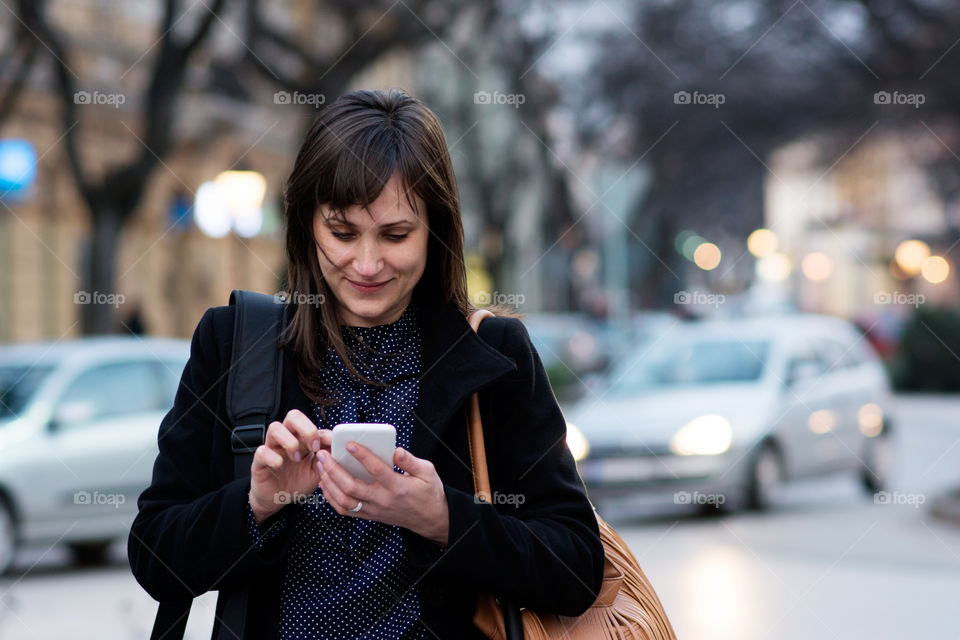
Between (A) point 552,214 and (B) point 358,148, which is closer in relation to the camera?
(B) point 358,148

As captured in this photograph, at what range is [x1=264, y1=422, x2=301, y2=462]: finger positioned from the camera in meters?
1.72

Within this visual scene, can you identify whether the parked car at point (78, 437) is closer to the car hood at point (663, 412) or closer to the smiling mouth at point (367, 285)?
the car hood at point (663, 412)

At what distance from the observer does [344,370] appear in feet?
6.79

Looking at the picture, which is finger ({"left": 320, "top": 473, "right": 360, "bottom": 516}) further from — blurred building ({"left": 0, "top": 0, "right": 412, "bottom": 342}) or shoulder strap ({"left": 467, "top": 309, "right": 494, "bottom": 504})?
blurred building ({"left": 0, "top": 0, "right": 412, "bottom": 342})

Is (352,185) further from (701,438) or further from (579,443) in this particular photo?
(701,438)

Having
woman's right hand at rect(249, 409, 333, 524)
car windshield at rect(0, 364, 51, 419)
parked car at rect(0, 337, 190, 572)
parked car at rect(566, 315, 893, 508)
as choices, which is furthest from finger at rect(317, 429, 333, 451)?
parked car at rect(566, 315, 893, 508)

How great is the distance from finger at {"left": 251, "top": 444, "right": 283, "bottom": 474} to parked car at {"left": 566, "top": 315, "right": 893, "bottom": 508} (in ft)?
28.5

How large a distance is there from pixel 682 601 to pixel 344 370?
5779mm

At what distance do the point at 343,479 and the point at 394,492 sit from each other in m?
0.08

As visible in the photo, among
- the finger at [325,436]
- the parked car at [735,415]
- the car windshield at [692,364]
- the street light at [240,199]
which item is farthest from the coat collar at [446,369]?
the street light at [240,199]

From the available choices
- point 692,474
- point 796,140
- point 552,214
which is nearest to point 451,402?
point 692,474

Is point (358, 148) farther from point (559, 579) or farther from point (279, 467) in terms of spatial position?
point (559, 579)

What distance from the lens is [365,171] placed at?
6.50 ft

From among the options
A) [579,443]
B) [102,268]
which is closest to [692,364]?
[579,443]
